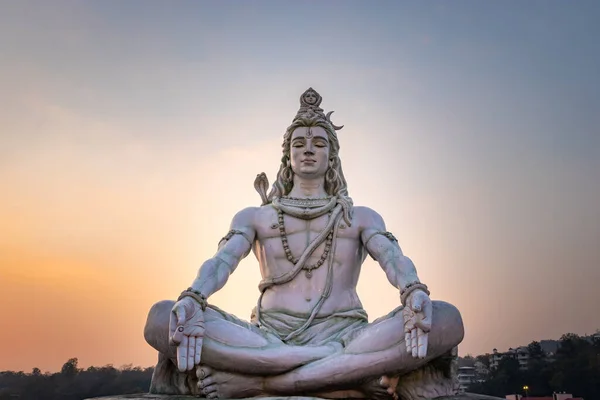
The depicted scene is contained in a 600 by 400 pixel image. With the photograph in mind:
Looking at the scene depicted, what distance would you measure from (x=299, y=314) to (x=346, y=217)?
120 cm

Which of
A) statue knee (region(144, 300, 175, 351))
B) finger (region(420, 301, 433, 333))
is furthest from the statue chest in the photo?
finger (region(420, 301, 433, 333))

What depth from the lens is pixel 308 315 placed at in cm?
639

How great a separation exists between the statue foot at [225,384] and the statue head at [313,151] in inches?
97.4

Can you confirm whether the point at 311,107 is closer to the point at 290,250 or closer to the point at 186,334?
the point at 290,250

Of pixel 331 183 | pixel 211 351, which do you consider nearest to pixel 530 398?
pixel 331 183

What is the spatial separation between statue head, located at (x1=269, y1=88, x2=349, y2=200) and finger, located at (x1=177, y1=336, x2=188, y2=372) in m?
2.63

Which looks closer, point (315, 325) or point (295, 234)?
point (315, 325)

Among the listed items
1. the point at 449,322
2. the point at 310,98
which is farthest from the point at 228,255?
the point at 449,322

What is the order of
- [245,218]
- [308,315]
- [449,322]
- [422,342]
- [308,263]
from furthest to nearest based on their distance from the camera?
[245,218] → [308,263] → [308,315] → [449,322] → [422,342]

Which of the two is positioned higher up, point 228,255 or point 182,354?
point 228,255

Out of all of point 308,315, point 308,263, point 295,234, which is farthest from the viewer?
point 295,234

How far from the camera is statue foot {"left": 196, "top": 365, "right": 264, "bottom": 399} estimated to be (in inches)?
213

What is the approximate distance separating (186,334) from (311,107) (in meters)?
3.35

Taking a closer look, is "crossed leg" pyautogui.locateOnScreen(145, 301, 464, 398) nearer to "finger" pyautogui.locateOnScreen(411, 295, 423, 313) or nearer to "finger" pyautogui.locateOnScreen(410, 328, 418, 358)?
"finger" pyautogui.locateOnScreen(410, 328, 418, 358)
